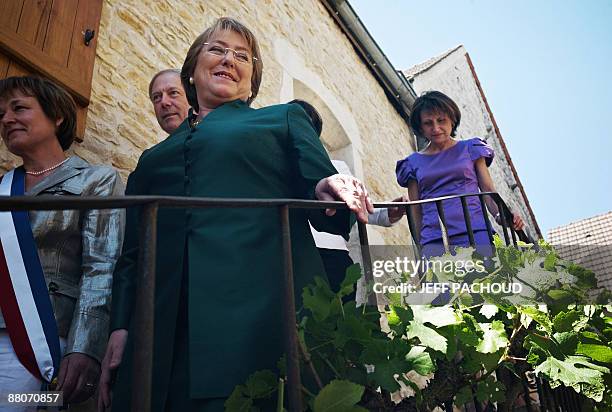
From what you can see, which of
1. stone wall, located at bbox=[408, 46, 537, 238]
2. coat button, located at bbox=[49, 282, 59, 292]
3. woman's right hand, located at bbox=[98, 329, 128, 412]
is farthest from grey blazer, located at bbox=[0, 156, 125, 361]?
stone wall, located at bbox=[408, 46, 537, 238]

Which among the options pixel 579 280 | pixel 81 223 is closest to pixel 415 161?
pixel 579 280

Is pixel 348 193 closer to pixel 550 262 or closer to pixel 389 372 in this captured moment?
pixel 389 372

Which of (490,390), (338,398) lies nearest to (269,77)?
(490,390)

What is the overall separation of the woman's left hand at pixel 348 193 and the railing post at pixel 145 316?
456 millimetres

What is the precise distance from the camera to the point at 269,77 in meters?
A: 4.59

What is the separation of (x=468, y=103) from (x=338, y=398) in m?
11.0

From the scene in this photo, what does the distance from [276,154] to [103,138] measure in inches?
62.4

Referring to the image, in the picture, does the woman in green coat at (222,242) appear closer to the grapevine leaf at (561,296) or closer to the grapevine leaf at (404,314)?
the grapevine leaf at (404,314)

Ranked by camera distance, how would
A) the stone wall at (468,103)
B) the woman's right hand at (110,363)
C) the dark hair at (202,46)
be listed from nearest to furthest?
1. the woman's right hand at (110,363)
2. the dark hair at (202,46)
3. the stone wall at (468,103)

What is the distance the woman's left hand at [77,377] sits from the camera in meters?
1.53

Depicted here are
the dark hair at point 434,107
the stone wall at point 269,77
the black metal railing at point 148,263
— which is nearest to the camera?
the black metal railing at point 148,263

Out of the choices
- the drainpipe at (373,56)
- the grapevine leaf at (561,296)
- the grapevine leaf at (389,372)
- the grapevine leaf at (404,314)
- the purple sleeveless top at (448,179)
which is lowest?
the grapevine leaf at (389,372)

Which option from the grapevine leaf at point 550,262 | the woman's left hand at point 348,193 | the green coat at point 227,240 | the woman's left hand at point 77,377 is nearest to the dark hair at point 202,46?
the green coat at point 227,240

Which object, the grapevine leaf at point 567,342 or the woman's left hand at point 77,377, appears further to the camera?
the woman's left hand at point 77,377
